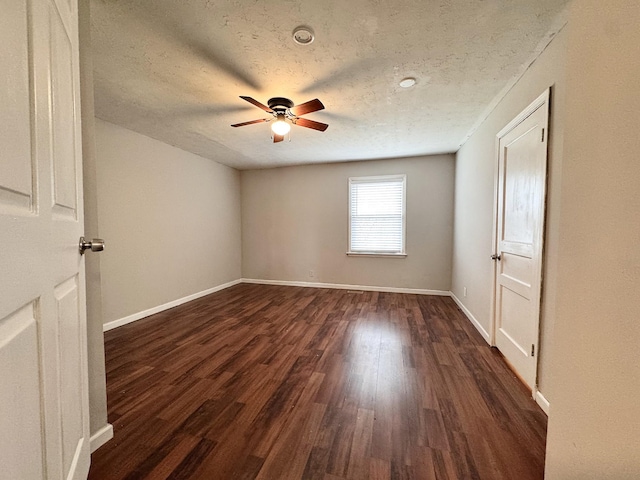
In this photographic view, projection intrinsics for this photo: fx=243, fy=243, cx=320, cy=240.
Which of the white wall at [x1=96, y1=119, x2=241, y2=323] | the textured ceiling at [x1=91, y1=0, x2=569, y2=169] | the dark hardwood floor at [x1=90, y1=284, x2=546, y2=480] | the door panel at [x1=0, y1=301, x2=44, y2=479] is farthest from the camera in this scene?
the white wall at [x1=96, y1=119, x2=241, y2=323]

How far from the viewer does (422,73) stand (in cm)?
200

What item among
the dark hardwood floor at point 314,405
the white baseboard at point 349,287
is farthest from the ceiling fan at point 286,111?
the white baseboard at point 349,287

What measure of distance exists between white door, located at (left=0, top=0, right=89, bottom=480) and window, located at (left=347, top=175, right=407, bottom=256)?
4.13 meters

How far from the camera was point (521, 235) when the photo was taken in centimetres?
197

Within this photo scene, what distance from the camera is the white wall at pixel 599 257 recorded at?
59 centimetres

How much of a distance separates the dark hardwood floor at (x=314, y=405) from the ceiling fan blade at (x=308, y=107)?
2269 millimetres

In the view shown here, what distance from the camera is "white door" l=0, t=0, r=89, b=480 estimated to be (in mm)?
535

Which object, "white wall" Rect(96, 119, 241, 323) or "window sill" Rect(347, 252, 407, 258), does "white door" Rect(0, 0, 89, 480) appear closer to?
"white wall" Rect(96, 119, 241, 323)

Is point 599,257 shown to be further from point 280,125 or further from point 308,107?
point 280,125

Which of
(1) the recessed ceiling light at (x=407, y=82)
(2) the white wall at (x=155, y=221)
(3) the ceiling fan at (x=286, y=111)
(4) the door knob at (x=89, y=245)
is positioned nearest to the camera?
(4) the door knob at (x=89, y=245)

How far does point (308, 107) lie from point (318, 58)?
0.42m

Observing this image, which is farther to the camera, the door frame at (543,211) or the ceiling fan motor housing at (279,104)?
the ceiling fan motor housing at (279,104)

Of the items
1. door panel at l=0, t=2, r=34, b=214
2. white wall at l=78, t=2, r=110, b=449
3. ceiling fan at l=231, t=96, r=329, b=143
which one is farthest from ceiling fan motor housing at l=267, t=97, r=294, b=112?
door panel at l=0, t=2, r=34, b=214

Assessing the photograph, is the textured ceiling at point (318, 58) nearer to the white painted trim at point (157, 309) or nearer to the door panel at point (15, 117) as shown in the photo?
the door panel at point (15, 117)
